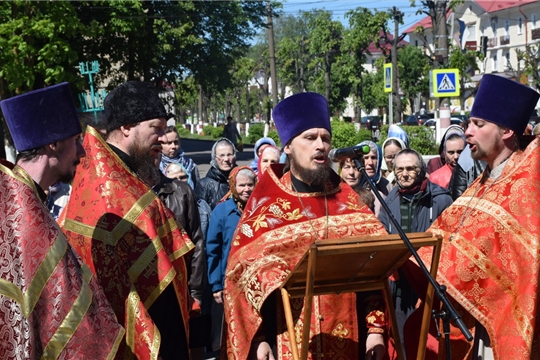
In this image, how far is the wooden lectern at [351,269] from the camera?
366 cm

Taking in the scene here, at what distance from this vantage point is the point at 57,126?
12.3ft

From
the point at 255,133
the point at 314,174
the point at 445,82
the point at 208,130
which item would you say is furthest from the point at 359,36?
the point at 314,174

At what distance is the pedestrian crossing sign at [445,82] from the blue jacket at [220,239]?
376 inches

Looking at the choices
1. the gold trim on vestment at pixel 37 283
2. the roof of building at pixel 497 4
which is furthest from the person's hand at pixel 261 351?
the roof of building at pixel 497 4

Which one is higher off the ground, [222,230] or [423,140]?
[222,230]

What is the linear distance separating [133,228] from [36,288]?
1.20 metres

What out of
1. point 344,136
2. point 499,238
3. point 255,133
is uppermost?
point 499,238

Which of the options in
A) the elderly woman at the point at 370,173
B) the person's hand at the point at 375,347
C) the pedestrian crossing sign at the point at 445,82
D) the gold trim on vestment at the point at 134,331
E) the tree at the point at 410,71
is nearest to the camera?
the gold trim on vestment at the point at 134,331

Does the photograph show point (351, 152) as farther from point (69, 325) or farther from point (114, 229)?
point (69, 325)

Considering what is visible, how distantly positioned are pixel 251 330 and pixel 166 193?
5.74 feet

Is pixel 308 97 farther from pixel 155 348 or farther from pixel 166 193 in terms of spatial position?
pixel 155 348

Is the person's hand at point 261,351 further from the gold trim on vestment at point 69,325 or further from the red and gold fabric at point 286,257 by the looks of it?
the gold trim on vestment at point 69,325

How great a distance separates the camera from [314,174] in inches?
185

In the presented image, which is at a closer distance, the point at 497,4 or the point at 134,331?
the point at 134,331
